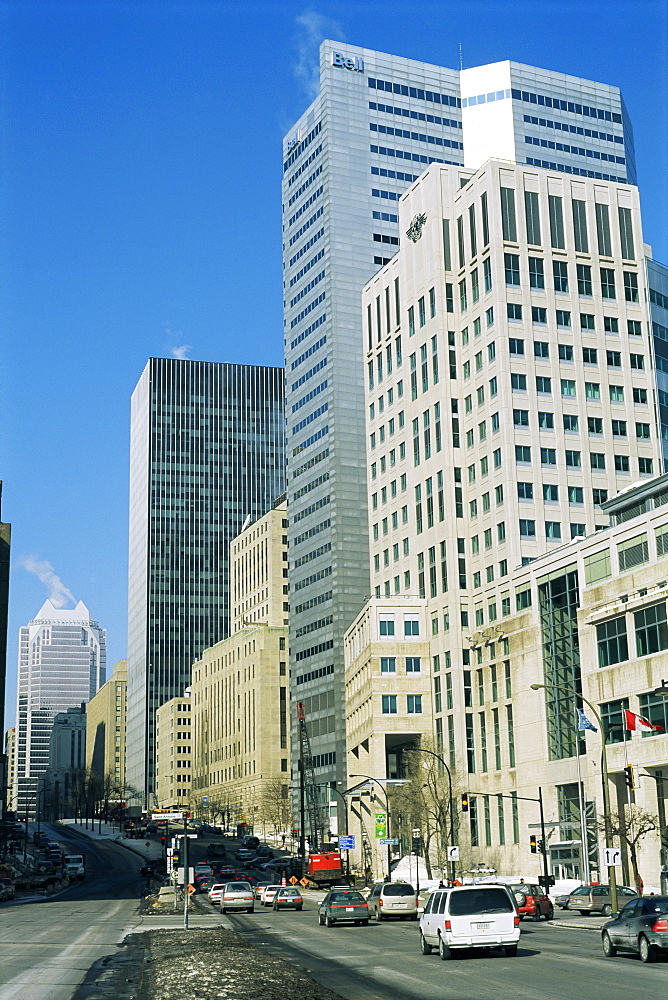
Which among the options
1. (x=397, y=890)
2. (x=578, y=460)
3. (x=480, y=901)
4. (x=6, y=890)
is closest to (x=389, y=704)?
(x=578, y=460)

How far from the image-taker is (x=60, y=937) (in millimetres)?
49906

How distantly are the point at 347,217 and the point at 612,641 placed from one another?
104 metres

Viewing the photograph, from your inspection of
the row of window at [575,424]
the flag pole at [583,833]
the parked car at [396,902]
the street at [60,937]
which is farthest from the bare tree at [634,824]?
the row of window at [575,424]

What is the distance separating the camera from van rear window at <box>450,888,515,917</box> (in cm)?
Answer: 3256

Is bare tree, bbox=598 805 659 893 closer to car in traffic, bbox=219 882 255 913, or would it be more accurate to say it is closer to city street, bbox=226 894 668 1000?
car in traffic, bbox=219 882 255 913

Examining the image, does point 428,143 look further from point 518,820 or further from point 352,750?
point 518,820

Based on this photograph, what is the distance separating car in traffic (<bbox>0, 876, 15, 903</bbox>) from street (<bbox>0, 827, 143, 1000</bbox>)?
386 cm

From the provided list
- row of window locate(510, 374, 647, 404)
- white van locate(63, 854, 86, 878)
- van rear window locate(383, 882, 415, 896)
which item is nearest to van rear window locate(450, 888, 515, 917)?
van rear window locate(383, 882, 415, 896)

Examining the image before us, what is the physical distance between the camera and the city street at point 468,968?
24141mm

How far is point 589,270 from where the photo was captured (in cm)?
12262

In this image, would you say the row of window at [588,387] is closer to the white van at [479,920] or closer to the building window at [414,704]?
the building window at [414,704]

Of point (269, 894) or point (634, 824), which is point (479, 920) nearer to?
point (269, 894)

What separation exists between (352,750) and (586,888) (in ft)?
247

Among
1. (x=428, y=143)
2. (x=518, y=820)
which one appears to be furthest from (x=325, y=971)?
(x=428, y=143)
